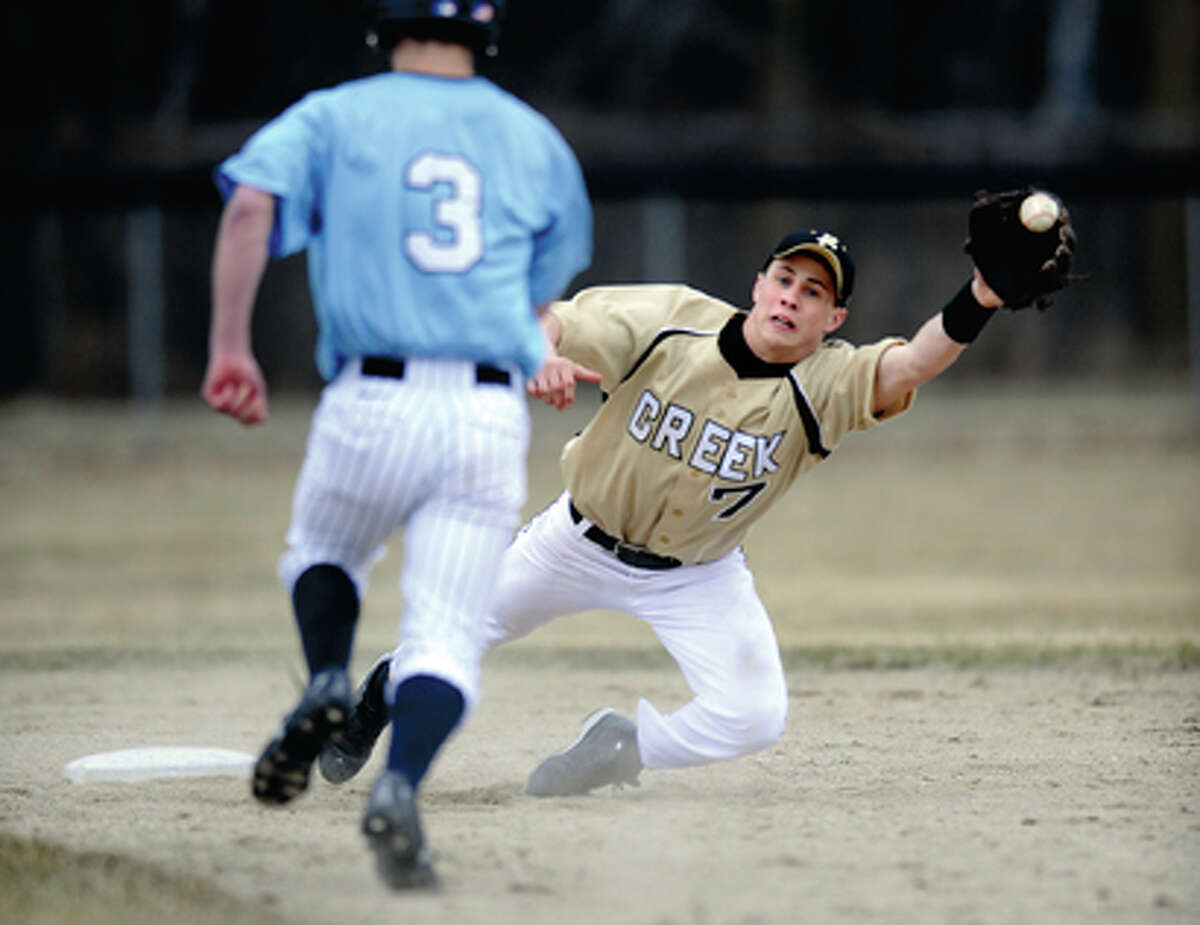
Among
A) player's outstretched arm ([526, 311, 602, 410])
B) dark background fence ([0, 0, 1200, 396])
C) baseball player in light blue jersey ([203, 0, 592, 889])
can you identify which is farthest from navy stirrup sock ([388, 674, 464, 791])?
dark background fence ([0, 0, 1200, 396])

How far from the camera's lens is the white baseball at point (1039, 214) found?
4262 millimetres

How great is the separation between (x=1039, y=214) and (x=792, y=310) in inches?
26.0

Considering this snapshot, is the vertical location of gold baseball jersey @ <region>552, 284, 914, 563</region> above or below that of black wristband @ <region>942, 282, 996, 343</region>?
below

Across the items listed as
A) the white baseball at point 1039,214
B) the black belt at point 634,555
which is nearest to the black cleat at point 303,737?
the black belt at point 634,555

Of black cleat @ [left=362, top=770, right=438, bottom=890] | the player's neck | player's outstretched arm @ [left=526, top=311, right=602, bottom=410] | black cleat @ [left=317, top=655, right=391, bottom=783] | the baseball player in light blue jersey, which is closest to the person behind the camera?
black cleat @ [left=362, top=770, right=438, bottom=890]

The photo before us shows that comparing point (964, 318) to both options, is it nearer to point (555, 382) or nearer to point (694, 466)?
point (694, 466)

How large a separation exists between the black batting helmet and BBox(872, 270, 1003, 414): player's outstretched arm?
130 centimetres

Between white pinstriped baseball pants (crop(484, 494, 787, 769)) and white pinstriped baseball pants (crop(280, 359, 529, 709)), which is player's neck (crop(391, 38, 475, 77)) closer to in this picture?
white pinstriped baseball pants (crop(280, 359, 529, 709))

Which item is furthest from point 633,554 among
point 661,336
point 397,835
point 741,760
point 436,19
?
point 436,19

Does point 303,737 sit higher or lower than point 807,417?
lower

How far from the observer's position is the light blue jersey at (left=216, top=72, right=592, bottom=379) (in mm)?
3469

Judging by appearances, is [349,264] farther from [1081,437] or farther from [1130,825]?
[1081,437]

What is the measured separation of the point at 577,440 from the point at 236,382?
1527 millimetres

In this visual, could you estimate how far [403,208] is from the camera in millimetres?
3475
